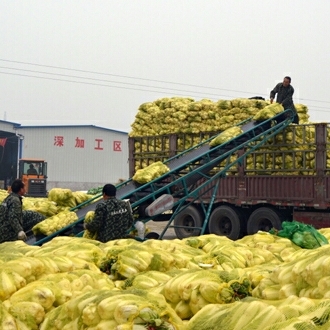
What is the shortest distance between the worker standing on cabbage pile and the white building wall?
46.3 meters

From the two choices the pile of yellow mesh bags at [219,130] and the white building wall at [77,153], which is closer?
the pile of yellow mesh bags at [219,130]

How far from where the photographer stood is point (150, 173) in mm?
12398

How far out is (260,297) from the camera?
14.7ft

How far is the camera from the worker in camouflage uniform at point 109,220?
29.2 ft

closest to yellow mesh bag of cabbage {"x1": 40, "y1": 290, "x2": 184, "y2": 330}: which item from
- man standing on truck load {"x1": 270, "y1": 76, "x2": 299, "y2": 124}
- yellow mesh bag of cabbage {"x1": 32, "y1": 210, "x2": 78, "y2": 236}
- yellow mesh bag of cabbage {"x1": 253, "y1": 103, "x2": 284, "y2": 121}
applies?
yellow mesh bag of cabbage {"x1": 32, "y1": 210, "x2": 78, "y2": 236}

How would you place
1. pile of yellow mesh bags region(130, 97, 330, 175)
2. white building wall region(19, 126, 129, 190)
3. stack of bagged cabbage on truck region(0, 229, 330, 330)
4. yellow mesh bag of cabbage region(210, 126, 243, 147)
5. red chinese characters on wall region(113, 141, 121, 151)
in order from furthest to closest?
red chinese characters on wall region(113, 141, 121, 151) → white building wall region(19, 126, 129, 190) → pile of yellow mesh bags region(130, 97, 330, 175) → yellow mesh bag of cabbage region(210, 126, 243, 147) → stack of bagged cabbage on truck region(0, 229, 330, 330)

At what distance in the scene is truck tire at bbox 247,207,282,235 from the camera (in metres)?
15.9

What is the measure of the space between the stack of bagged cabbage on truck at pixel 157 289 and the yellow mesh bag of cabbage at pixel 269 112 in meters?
8.80

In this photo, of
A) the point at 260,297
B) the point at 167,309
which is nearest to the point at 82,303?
the point at 167,309

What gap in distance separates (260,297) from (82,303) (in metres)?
1.27

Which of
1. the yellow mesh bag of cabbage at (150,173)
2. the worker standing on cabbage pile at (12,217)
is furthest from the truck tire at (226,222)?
the worker standing on cabbage pile at (12,217)

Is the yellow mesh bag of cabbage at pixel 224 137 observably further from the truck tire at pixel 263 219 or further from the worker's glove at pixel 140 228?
the worker's glove at pixel 140 228

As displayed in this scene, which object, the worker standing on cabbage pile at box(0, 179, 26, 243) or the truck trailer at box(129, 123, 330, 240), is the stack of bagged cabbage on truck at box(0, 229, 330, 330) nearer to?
the worker standing on cabbage pile at box(0, 179, 26, 243)

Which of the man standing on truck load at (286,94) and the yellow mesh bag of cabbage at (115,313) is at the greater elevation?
the man standing on truck load at (286,94)
